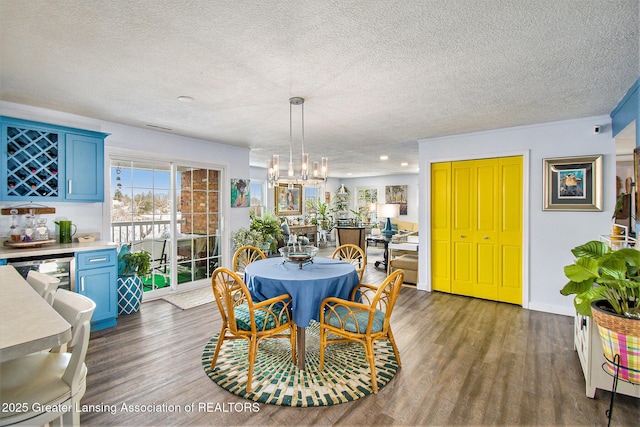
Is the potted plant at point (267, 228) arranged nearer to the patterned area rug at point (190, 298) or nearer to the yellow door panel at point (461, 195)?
the patterned area rug at point (190, 298)

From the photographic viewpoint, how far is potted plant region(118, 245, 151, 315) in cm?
389

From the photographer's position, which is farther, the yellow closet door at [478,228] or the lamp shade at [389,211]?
the lamp shade at [389,211]

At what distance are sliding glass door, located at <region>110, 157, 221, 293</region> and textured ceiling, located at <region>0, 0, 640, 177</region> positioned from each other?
1.01 m

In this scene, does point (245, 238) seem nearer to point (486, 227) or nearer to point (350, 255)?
point (350, 255)

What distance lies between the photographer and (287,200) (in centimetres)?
987

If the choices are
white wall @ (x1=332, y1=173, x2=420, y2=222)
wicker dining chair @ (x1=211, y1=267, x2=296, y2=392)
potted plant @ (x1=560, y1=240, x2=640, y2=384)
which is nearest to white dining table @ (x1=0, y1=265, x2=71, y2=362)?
A: wicker dining chair @ (x1=211, y1=267, x2=296, y2=392)

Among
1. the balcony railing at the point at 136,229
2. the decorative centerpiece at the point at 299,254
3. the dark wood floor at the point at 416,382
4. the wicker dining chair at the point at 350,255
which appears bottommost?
the dark wood floor at the point at 416,382

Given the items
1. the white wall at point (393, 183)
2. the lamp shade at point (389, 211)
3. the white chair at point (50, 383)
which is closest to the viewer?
the white chair at point (50, 383)

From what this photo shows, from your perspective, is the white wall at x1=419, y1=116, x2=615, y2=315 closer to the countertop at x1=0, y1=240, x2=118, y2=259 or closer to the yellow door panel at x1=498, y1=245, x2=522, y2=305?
the yellow door panel at x1=498, y1=245, x2=522, y2=305

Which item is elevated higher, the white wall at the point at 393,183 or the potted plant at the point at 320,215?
the white wall at the point at 393,183

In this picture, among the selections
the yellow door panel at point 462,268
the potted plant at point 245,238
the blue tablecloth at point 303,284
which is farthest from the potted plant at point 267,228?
the yellow door panel at point 462,268

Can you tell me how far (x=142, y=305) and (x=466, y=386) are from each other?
A: 414 cm

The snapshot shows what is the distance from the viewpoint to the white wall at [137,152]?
352 cm

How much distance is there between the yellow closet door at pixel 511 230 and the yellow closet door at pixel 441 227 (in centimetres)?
73
